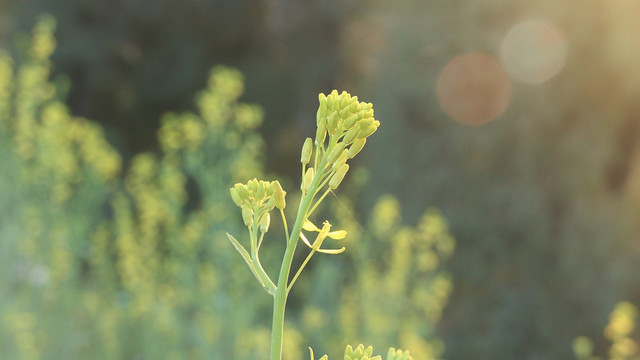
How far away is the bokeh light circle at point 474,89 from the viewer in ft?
17.3

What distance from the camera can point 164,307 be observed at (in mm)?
3459

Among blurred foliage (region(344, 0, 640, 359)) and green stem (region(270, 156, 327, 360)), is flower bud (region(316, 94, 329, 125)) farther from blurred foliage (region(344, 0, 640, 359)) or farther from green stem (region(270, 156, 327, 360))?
blurred foliage (region(344, 0, 640, 359))

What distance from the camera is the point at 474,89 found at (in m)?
5.36

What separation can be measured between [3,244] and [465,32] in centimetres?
368

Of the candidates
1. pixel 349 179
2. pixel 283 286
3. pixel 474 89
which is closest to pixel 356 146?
pixel 283 286

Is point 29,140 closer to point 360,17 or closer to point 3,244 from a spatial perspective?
point 3,244

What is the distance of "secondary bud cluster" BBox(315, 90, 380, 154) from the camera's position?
555 mm

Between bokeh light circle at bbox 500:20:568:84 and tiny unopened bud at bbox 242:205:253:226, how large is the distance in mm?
4919

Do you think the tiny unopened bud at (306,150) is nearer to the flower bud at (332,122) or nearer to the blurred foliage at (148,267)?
the flower bud at (332,122)

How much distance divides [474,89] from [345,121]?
16.3ft

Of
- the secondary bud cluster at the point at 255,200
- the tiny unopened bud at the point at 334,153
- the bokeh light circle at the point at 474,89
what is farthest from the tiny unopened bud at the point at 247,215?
the bokeh light circle at the point at 474,89

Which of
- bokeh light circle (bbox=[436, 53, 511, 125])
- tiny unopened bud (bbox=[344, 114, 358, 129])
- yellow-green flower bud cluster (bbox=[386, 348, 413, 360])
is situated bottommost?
yellow-green flower bud cluster (bbox=[386, 348, 413, 360])

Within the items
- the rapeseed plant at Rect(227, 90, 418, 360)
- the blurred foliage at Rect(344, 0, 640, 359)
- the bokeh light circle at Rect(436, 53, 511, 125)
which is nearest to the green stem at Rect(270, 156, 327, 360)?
the rapeseed plant at Rect(227, 90, 418, 360)

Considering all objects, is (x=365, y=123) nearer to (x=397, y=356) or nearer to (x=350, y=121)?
(x=350, y=121)
